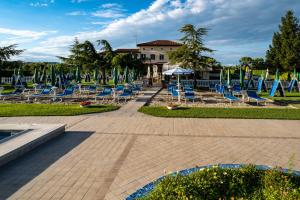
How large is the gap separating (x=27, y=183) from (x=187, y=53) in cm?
2221

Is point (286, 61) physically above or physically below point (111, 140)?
above

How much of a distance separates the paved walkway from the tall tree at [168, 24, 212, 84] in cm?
1578

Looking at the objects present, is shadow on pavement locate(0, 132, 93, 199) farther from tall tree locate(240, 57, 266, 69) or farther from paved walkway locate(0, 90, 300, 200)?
tall tree locate(240, 57, 266, 69)

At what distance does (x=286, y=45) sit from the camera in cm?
5116

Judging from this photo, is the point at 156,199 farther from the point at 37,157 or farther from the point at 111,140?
the point at 111,140

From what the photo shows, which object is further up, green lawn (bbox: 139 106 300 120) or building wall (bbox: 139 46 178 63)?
building wall (bbox: 139 46 178 63)

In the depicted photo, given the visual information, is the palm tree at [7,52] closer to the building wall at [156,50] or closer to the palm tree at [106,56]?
the palm tree at [106,56]

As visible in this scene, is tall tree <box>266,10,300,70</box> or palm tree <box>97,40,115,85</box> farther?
tall tree <box>266,10,300,70</box>

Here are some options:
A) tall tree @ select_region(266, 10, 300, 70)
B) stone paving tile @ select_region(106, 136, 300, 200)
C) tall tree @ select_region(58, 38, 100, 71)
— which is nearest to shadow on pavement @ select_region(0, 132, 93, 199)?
stone paving tile @ select_region(106, 136, 300, 200)

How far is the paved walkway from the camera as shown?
4488 millimetres

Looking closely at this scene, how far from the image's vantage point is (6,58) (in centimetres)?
3625

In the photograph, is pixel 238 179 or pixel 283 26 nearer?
pixel 238 179

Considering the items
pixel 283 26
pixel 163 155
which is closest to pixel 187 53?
pixel 163 155

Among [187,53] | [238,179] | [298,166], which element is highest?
[187,53]
